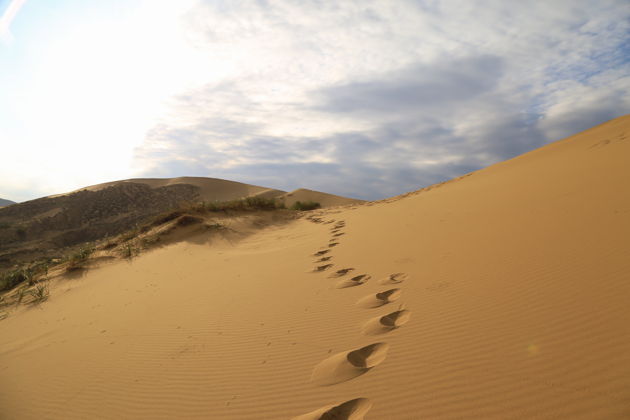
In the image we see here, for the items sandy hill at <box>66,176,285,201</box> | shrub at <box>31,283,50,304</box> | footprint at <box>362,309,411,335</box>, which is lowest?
footprint at <box>362,309,411,335</box>

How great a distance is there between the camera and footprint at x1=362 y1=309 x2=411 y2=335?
237 centimetres

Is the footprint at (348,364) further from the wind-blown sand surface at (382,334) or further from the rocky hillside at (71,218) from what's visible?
the rocky hillside at (71,218)

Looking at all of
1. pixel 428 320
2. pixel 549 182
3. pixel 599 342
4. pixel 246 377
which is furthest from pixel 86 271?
pixel 549 182

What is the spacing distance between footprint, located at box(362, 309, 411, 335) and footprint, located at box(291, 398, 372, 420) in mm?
725

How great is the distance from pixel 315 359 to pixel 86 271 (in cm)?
713

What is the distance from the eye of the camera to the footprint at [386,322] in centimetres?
237

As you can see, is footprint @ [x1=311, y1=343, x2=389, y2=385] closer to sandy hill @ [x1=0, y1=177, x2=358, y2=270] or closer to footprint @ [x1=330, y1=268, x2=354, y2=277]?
footprint @ [x1=330, y1=268, x2=354, y2=277]

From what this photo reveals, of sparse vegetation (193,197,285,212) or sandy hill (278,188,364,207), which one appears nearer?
sparse vegetation (193,197,285,212)

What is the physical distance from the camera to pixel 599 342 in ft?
5.46

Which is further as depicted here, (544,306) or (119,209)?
(119,209)

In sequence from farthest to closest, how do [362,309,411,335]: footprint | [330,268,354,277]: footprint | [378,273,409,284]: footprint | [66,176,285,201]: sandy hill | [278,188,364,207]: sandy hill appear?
1. [66,176,285,201]: sandy hill
2. [278,188,364,207]: sandy hill
3. [330,268,354,277]: footprint
4. [378,273,409,284]: footprint
5. [362,309,411,335]: footprint

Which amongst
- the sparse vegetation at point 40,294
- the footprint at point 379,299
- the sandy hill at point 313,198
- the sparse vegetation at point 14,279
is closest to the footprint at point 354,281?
the footprint at point 379,299

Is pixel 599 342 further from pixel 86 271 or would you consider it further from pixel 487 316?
pixel 86 271

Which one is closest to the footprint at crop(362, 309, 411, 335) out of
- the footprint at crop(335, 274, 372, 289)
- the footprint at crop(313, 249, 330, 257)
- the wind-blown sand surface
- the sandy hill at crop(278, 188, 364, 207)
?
the wind-blown sand surface
